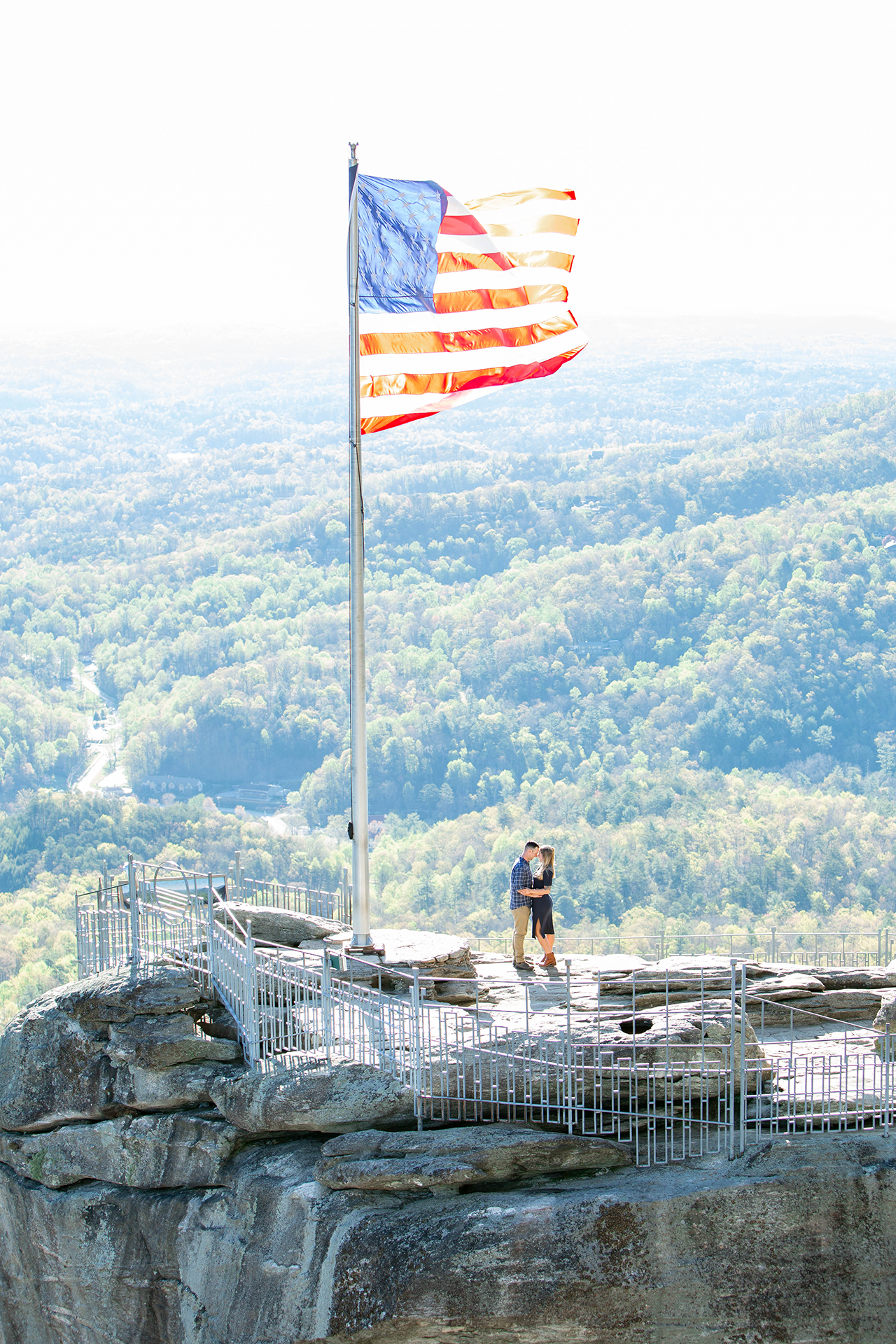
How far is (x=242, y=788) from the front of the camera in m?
183

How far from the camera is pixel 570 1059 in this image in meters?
14.6

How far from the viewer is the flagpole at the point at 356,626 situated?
61.0 ft

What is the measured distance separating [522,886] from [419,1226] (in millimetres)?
6228

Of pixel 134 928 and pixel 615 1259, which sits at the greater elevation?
pixel 134 928

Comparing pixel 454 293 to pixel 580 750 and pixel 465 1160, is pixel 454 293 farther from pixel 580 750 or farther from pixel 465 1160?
pixel 580 750

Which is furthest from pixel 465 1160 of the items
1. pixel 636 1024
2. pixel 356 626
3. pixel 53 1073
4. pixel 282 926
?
pixel 356 626

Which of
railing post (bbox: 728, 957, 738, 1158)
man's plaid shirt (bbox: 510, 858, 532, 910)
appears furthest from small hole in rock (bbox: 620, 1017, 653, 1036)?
man's plaid shirt (bbox: 510, 858, 532, 910)

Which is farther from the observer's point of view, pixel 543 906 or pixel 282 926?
pixel 282 926

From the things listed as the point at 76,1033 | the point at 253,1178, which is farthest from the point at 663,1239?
the point at 76,1033

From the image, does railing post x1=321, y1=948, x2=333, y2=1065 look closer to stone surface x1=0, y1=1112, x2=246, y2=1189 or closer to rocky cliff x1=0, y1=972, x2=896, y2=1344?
rocky cliff x1=0, y1=972, x2=896, y2=1344

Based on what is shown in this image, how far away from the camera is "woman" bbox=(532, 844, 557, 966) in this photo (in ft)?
63.8

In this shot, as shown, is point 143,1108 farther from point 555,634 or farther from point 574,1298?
point 555,634

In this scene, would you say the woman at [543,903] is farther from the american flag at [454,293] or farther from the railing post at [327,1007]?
the american flag at [454,293]

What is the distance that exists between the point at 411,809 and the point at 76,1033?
150m
